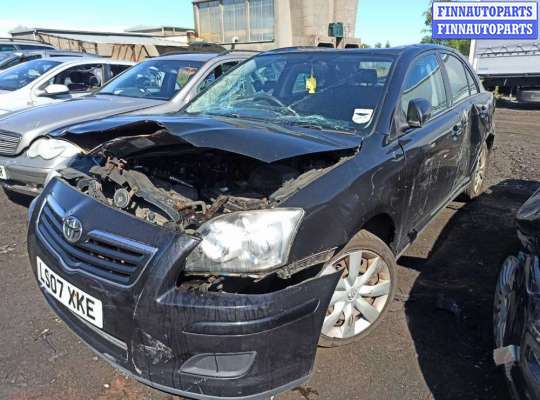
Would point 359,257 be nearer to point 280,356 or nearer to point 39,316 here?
point 280,356

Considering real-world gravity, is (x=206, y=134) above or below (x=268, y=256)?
above

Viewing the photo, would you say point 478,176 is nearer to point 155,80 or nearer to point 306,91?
point 306,91

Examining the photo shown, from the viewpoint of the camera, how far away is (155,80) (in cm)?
618

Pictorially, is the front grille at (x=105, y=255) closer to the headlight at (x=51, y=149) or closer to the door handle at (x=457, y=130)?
the headlight at (x=51, y=149)

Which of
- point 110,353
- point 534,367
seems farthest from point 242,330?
point 534,367

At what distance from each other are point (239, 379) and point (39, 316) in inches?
69.3

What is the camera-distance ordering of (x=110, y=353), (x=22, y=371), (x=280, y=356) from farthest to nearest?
1. (x=22, y=371)
2. (x=110, y=353)
3. (x=280, y=356)

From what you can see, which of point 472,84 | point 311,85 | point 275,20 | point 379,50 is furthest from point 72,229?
point 275,20

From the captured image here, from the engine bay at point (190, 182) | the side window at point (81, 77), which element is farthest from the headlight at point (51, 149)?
the side window at point (81, 77)

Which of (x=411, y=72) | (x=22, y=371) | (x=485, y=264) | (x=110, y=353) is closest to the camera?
(x=110, y=353)

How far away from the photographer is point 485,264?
3.82 m

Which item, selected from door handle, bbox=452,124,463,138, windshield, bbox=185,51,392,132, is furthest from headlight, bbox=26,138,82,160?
door handle, bbox=452,124,463,138

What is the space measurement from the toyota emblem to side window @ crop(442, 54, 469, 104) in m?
3.32

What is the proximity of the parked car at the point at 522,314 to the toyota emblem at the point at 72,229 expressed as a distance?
1993 mm
